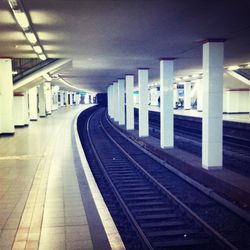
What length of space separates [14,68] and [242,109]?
24.5 meters

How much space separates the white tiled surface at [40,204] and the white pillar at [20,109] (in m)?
12.1

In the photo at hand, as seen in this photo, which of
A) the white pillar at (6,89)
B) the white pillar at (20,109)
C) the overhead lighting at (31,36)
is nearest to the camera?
the overhead lighting at (31,36)

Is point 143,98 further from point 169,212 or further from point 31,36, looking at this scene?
point 169,212

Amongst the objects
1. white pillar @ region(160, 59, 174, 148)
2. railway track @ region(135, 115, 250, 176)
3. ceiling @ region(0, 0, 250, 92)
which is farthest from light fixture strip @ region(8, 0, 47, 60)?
railway track @ region(135, 115, 250, 176)

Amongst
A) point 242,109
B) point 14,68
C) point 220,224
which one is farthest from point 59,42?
point 242,109

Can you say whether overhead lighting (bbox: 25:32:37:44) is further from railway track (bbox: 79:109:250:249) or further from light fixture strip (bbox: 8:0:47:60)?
railway track (bbox: 79:109:250:249)

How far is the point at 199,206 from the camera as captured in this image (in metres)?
9.98

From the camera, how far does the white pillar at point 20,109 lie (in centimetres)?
2575

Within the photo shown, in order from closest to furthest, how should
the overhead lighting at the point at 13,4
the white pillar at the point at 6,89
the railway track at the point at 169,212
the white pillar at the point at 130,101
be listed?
the railway track at the point at 169,212 < the overhead lighting at the point at 13,4 < the white pillar at the point at 6,89 < the white pillar at the point at 130,101

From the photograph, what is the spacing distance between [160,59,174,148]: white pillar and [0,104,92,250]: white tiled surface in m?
5.68

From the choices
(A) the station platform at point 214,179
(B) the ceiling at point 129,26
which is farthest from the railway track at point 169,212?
(B) the ceiling at point 129,26

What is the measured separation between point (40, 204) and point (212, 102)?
710 cm

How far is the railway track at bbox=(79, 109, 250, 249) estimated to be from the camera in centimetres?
742

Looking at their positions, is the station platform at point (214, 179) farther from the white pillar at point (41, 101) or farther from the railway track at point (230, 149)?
the white pillar at point (41, 101)
